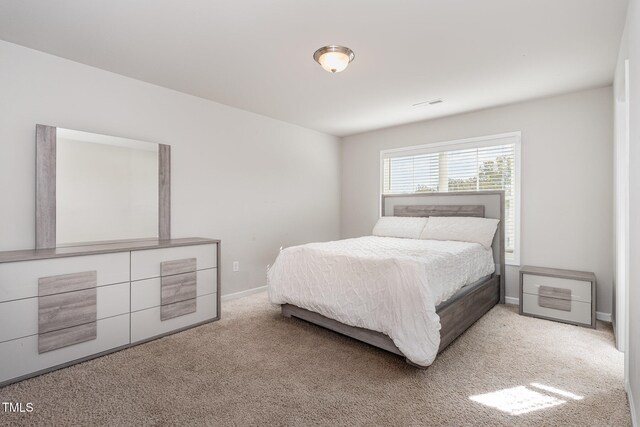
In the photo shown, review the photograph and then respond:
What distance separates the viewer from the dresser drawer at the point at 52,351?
6.43 feet

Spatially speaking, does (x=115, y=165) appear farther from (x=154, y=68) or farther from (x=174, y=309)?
(x=174, y=309)

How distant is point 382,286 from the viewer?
2.30 metres

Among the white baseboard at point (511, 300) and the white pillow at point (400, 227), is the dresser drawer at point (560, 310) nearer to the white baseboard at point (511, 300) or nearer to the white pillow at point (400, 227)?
the white baseboard at point (511, 300)

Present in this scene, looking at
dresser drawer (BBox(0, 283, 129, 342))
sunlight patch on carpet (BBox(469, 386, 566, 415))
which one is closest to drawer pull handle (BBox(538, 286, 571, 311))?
sunlight patch on carpet (BBox(469, 386, 566, 415))

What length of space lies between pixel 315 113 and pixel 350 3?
87.8 inches

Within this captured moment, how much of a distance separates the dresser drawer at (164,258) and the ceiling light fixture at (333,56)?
1.99 m

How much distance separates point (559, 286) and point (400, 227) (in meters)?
1.80

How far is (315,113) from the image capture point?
4090mm

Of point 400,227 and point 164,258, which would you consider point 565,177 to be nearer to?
point 400,227

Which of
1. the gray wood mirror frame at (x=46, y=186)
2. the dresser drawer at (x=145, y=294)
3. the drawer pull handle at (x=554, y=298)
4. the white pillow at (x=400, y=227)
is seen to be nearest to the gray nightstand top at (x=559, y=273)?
the drawer pull handle at (x=554, y=298)

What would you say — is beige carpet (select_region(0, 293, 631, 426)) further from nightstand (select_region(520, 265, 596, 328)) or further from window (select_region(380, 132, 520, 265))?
window (select_region(380, 132, 520, 265))

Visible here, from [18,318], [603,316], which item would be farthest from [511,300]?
[18,318]

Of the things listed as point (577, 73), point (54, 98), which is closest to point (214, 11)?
point (54, 98)

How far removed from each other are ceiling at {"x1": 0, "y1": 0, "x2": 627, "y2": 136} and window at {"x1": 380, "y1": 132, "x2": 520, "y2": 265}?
2.14 feet
